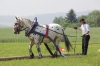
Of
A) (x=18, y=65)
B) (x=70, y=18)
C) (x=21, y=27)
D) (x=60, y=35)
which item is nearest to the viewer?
(x=18, y=65)

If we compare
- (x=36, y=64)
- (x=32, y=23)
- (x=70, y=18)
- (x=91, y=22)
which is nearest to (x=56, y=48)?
(x=32, y=23)

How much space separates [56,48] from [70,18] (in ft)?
410

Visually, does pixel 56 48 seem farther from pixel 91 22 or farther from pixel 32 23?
pixel 91 22

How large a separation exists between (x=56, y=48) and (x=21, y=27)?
2068mm

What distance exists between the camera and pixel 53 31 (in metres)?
12.4

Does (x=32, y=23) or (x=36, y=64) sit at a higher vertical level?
(x=32, y=23)

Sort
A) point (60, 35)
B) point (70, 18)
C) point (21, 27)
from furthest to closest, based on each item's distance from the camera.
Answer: point (70, 18) < point (60, 35) < point (21, 27)

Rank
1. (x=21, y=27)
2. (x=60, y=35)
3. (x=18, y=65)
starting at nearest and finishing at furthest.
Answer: (x=18, y=65) → (x=21, y=27) → (x=60, y=35)

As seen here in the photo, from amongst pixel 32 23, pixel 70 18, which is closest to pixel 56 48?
pixel 32 23

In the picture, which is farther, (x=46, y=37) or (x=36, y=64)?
(x=46, y=37)

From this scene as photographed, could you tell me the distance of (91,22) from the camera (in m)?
145

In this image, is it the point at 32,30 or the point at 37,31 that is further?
the point at 37,31

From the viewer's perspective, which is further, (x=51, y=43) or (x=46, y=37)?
(x=51, y=43)

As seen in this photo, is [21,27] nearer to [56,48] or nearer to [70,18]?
[56,48]
